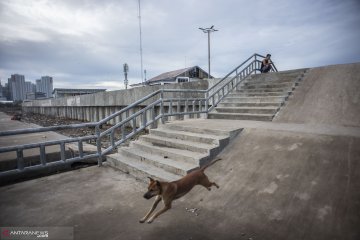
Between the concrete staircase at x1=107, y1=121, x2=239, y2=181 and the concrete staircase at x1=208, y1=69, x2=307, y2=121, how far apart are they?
251 centimetres

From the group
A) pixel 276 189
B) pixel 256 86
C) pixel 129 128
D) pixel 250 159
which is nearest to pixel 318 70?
pixel 256 86

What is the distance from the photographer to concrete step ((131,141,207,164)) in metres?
4.83

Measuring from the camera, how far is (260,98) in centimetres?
866

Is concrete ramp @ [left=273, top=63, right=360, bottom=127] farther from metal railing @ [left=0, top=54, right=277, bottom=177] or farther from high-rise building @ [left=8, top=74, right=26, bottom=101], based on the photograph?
high-rise building @ [left=8, top=74, right=26, bottom=101]

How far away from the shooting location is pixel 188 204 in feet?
12.5

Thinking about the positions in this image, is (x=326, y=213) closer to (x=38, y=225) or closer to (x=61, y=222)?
(x=61, y=222)

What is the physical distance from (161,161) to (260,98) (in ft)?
17.3

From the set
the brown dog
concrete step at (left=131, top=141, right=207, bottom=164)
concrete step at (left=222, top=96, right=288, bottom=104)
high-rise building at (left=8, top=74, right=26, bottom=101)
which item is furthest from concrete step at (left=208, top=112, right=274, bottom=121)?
high-rise building at (left=8, top=74, right=26, bottom=101)

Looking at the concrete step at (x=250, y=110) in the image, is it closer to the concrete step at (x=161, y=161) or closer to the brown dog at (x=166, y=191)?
the concrete step at (x=161, y=161)

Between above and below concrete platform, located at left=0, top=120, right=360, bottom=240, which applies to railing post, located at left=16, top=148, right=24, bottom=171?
above

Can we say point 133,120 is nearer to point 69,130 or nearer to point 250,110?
point 250,110

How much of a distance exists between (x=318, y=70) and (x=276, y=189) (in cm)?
802

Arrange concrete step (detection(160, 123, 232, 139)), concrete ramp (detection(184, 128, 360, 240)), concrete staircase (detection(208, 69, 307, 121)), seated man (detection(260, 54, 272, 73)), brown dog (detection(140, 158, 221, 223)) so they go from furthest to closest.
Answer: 1. seated man (detection(260, 54, 272, 73))
2. concrete staircase (detection(208, 69, 307, 121))
3. concrete step (detection(160, 123, 232, 139))
4. brown dog (detection(140, 158, 221, 223))
5. concrete ramp (detection(184, 128, 360, 240))

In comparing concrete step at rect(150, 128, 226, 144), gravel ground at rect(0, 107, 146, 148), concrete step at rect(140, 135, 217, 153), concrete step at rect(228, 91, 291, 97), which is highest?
concrete step at rect(228, 91, 291, 97)
